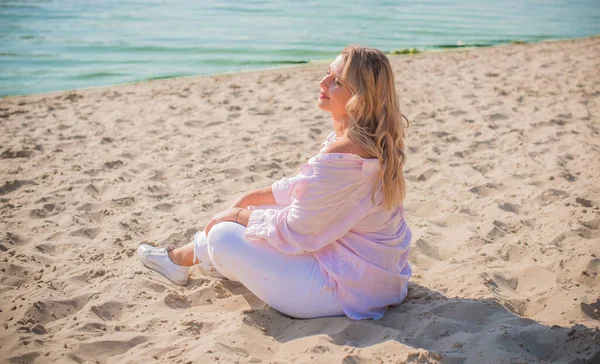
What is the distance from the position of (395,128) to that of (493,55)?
29.2ft

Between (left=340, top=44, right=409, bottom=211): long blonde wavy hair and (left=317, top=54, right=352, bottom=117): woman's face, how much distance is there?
0.14 feet

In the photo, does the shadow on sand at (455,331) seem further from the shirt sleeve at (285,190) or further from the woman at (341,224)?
the shirt sleeve at (285,190)

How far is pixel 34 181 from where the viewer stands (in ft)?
16.0

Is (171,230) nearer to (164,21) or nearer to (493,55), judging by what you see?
(493,55)

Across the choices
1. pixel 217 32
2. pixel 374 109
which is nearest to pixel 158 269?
pixel 374 109

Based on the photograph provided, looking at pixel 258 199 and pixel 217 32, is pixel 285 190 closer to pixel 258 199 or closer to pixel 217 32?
pixel 258 199

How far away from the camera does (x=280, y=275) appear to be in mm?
2854

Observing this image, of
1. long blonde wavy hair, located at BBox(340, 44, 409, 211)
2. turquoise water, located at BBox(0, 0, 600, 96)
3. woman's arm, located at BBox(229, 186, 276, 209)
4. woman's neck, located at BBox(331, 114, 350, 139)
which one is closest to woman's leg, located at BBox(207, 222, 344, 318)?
woman's arm, located at BBox(229, 186, 276, 209)

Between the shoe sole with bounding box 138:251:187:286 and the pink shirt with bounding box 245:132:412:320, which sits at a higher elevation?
the pink shirt with bounding box 245:132:412:320

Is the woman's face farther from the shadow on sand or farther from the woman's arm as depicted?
the shadow on sand

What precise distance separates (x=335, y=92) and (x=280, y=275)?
98 cm

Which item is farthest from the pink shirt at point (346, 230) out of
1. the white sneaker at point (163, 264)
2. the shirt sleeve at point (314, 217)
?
the white sneaker at point (163, 264)

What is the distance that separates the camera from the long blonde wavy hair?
2.68 metres

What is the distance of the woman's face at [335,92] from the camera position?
2780mm
